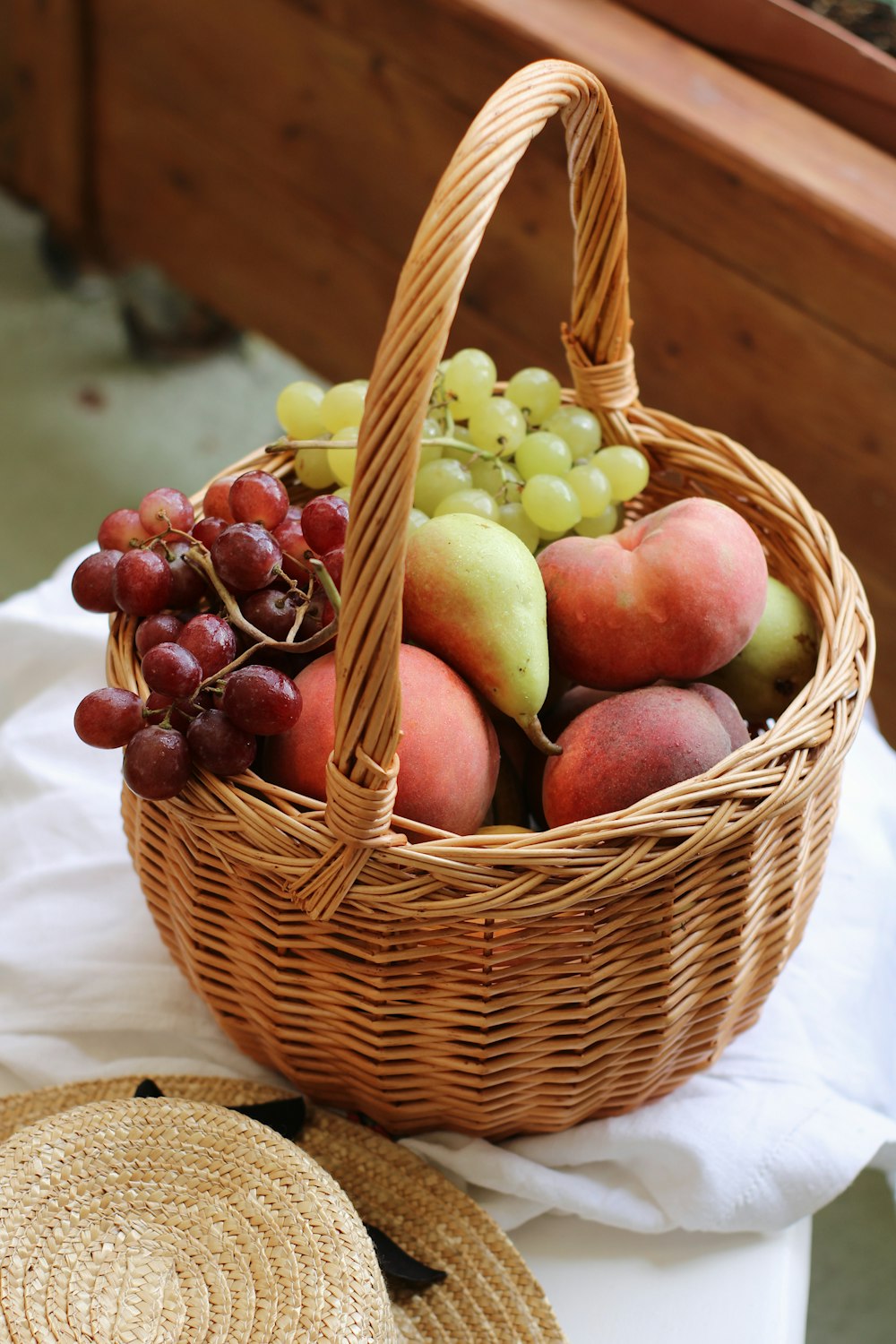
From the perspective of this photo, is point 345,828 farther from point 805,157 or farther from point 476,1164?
point 805,157

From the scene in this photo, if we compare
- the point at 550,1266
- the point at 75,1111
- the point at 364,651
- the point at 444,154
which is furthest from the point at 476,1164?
the point at 444,154

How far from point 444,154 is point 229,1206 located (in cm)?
112

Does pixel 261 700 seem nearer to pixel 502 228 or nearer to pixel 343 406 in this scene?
pixel 343 406

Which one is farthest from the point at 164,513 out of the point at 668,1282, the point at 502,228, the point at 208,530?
the point at 502,228

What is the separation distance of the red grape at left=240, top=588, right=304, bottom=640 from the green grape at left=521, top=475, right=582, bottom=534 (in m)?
0.16

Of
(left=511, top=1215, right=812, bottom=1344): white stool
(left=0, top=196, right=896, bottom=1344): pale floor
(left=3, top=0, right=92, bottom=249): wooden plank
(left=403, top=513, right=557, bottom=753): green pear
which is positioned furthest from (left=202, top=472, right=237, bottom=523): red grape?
(left=3, top=0, right=92, bottom=249): wooden plank

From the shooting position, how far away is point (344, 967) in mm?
566

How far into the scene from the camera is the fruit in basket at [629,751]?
585mm

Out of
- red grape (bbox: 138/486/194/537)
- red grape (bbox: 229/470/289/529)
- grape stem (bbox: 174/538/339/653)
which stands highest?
red grape (bbox: 229/470/289/529)

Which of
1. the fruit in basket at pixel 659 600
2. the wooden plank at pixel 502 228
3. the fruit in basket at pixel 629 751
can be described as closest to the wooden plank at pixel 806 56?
the wooden plank at pixel 502 228

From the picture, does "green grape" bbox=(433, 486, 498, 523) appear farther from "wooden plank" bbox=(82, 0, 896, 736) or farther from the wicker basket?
"wooden plank" bbox=(82, 0, 896, 736)

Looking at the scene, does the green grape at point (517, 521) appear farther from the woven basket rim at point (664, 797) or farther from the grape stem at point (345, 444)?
the woven basket rim at point (664, 797)

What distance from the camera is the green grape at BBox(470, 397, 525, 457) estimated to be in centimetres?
73

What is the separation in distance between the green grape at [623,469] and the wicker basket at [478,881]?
0.09 m
